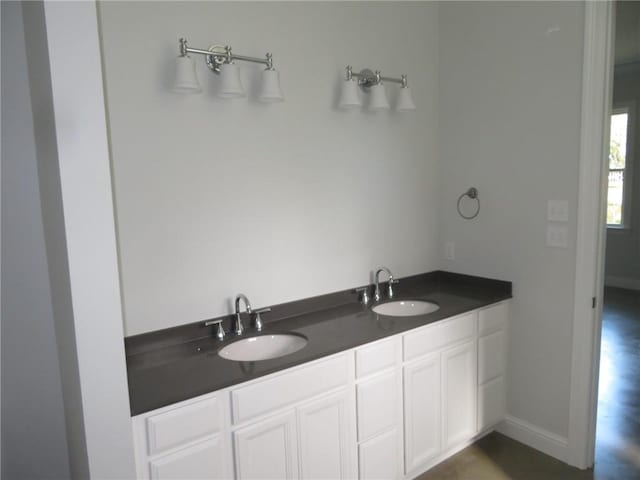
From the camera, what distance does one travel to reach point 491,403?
103 inches

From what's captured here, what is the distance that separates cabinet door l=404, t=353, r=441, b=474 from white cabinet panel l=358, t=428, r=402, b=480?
78 millimetres

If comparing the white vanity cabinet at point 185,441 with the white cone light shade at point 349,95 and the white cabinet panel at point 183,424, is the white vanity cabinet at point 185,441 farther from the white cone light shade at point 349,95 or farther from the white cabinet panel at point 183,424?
the white cone light shade at point 349,95

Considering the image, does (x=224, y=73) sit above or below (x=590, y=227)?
above

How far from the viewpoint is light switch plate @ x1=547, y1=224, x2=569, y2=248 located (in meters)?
2.37

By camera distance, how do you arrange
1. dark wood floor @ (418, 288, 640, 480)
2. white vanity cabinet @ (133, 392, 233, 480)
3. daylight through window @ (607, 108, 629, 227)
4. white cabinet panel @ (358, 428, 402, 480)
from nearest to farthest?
white vanity cabinet @ (133, 392, 233, 480)
white cabinet panel @ (358, 428, 402, 480)
dark wood floor @ (418, 288, 640, 480)
daylight through window @ (607, 108, 629, 227)

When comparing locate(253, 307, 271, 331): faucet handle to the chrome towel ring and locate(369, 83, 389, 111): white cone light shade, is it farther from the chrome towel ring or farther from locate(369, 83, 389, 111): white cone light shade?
the chrome towel ring

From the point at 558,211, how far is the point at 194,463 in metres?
2.09

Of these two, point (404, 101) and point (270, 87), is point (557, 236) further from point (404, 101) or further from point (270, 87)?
point (270, 87)

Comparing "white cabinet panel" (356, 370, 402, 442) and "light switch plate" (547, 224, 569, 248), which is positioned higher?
"light switch plate" (547, 224, 569, 248)

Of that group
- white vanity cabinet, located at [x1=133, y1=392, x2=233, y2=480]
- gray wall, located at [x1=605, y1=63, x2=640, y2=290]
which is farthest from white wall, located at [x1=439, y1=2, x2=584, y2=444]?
gray wall, located at [x1=605, y1=63, x2=640, y2=290]

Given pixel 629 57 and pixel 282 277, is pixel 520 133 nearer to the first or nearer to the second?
pixel 282 277

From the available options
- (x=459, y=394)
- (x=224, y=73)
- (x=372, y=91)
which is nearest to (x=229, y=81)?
(x=224, y=73)

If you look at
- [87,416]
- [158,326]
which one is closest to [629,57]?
[158,326]

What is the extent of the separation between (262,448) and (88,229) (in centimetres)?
101
